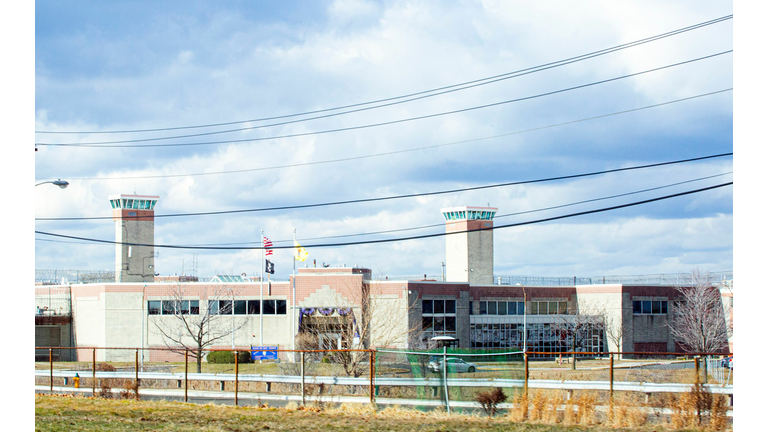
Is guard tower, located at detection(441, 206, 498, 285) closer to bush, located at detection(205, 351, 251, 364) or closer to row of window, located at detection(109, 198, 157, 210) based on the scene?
bush, located at detection(205, 351, 251, 364)

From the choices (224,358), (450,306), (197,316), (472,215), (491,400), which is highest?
(472,215)

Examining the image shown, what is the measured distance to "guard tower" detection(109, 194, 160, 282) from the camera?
76.3 m

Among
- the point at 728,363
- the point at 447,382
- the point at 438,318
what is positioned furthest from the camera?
the point at 438,318

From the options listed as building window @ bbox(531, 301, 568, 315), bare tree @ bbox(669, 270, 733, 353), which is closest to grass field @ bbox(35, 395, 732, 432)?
bare tree @ bbox(669, 270, 733, 353)

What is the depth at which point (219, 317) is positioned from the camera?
6281cm

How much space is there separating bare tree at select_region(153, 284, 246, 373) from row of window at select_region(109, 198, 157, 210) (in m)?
18.9

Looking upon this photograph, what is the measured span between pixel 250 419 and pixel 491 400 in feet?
21.2

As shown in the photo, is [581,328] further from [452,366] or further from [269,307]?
[452,366]

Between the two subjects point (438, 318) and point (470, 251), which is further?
point (470, 251)

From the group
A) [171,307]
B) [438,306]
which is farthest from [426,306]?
[171,307]

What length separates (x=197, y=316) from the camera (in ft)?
202
